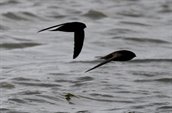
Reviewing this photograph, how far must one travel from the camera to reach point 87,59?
35.4 ft

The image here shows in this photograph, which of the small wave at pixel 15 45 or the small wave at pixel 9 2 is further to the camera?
the small wave at pixel 9 2

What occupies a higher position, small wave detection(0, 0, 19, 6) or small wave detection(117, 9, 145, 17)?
small wave detection(0, 0, 19, 6)

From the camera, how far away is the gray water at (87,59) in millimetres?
8289

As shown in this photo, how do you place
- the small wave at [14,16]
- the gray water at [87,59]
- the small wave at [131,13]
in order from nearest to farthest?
1. the gray water at [87,59]
2. the small wave at [14,16]
3. the small wave at [131,13]

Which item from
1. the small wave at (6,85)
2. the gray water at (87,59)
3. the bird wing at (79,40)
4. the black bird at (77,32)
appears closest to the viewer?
the black bird at (77,32)

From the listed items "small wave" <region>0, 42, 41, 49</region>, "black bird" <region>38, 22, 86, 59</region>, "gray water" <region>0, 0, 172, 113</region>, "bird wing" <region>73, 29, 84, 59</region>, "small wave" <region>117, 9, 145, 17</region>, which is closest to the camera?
"black bird" <region>38, 22, 86, 59</region>

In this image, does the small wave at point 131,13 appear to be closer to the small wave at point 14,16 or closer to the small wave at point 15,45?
the small wave at point 14,16

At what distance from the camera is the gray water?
27.2 feet

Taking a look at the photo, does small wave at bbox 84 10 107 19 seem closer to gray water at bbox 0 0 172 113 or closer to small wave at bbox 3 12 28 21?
gray water at bbox 0 0 172 113

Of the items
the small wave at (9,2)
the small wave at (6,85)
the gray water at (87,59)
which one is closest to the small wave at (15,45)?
the gray water at (87,59)

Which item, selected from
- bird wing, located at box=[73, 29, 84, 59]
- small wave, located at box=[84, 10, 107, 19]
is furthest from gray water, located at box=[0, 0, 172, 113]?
bird wing, located at box=[73, 29, 84, 59]

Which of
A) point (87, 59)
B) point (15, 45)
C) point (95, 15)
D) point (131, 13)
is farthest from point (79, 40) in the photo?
point (131, 13)

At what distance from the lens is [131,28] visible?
527 inches

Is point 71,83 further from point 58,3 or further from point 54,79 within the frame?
point 58,3
